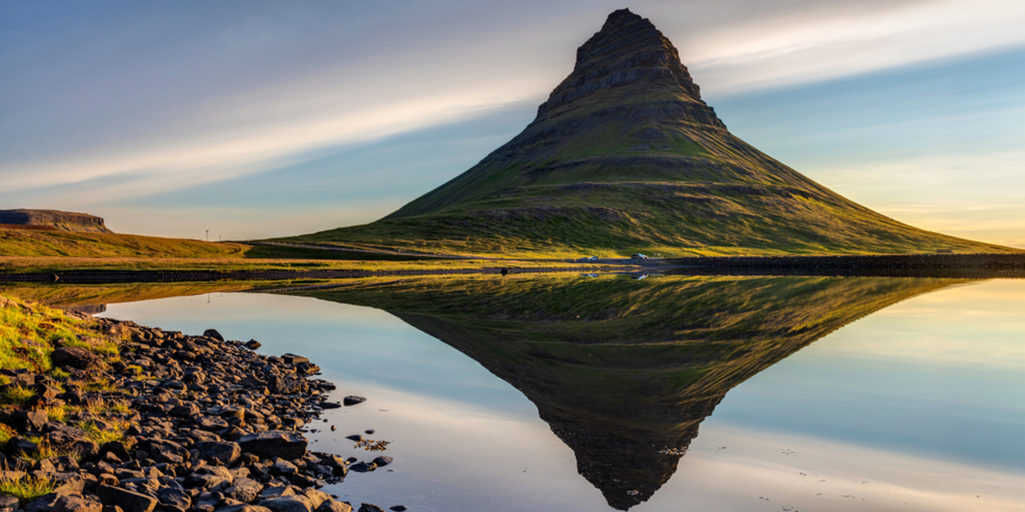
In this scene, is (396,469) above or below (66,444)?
below

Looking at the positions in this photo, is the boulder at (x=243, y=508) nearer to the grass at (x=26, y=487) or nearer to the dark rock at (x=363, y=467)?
the grass at (x=26, y=487)

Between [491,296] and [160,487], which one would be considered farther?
[491,296]

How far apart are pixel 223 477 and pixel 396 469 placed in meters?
3.07

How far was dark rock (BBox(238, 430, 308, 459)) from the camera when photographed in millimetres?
11672

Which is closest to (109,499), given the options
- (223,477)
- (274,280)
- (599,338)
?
(223,477)

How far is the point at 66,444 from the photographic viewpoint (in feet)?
35.0

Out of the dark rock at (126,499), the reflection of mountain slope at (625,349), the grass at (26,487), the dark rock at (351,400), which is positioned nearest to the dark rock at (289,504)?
the dark rock at (126,499)

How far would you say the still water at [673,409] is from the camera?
1080cm

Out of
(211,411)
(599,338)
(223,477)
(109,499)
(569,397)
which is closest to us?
(109,499)

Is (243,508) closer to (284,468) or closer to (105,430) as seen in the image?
(284,468)

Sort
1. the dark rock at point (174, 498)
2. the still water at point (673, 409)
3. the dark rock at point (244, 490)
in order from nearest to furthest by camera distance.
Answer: the dark rock at point (174, 498) < the dark rock at point (244, 490) < the still water at point (673, 409)

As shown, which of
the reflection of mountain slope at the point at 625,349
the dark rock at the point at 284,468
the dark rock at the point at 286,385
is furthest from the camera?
the dark rock at the point at 286,385

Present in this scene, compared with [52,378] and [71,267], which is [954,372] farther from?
[71,267]

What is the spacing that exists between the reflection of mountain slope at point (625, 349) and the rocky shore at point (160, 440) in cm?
489
